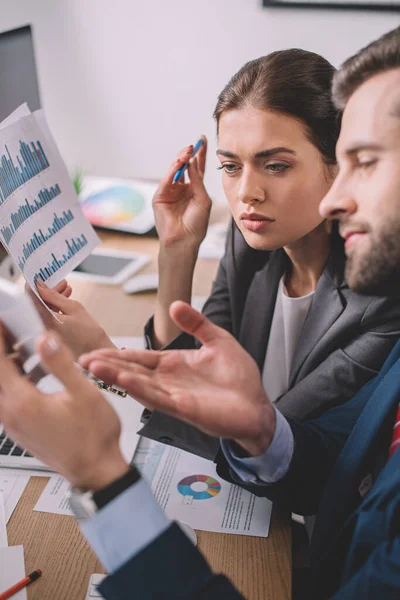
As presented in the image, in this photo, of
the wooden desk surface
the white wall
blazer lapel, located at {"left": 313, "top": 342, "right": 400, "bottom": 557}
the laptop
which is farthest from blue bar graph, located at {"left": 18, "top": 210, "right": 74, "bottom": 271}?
the white wall

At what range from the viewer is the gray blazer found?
1031 mm

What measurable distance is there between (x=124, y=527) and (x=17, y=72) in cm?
122

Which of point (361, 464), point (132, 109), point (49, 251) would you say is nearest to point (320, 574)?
point (361, 464)

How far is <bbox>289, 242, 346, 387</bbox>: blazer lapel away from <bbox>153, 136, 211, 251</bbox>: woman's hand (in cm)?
32

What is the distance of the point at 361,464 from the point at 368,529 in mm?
129

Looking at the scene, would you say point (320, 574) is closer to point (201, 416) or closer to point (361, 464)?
point (361, 464)

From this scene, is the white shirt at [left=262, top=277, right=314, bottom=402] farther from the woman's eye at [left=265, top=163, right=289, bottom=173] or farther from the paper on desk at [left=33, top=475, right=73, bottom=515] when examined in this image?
the paper on desk at [left=33, top=475, right=73, bottom=515]

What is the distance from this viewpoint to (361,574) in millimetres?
732

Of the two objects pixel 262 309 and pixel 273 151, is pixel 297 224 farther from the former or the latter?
pixel 262 309

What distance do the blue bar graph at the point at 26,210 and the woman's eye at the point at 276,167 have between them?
38 cm

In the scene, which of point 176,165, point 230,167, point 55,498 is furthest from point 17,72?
point 55,498

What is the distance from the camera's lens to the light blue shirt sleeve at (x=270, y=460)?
864 millimetres

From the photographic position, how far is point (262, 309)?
1.29 m

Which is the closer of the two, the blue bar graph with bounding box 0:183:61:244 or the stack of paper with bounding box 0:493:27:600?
the stack of paper with bounding box 0:493:27:600
